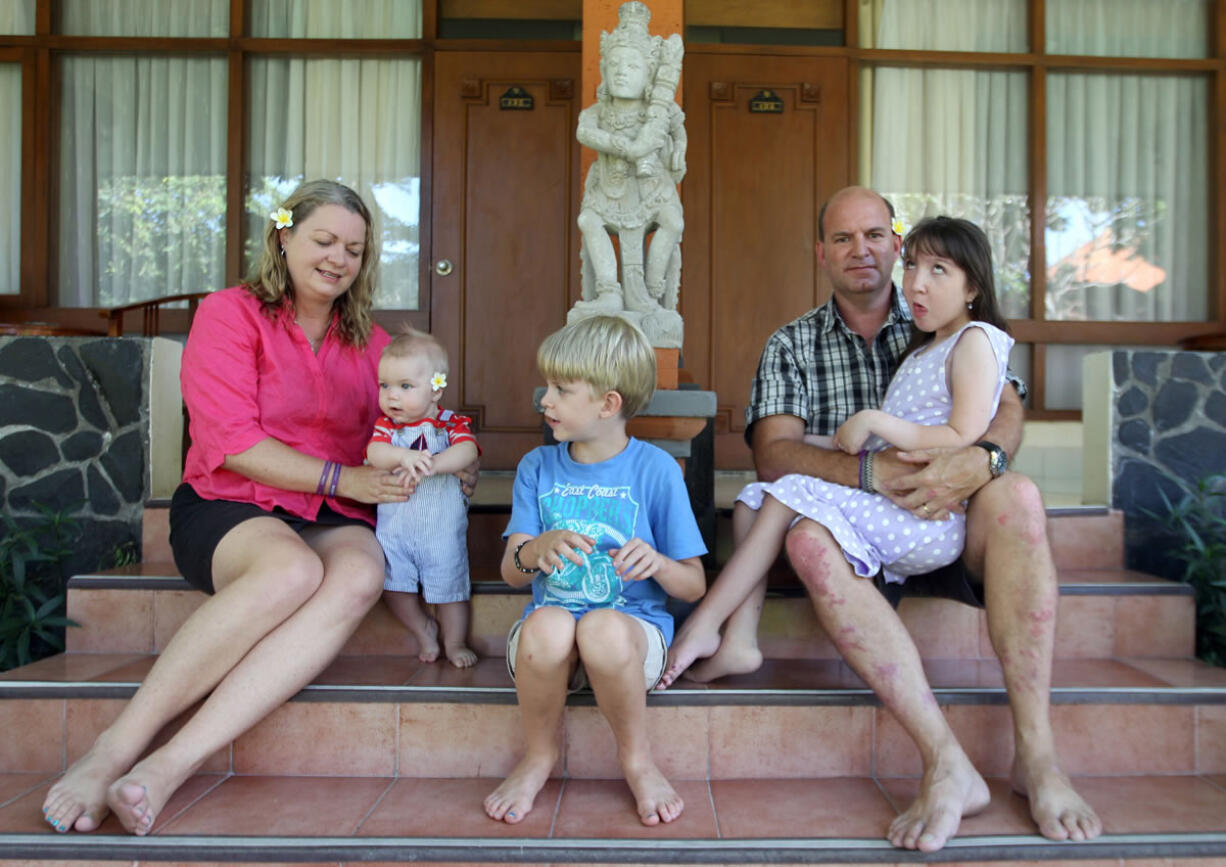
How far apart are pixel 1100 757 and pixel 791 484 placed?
3.04 ft

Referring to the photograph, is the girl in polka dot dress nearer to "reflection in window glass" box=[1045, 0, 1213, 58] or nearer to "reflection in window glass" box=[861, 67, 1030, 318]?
"reflection in window glass" box=[861, 67, 1030, 318]

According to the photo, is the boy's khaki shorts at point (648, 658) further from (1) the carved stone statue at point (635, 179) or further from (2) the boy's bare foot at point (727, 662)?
(1) the carved stone statue at point (635, 179)

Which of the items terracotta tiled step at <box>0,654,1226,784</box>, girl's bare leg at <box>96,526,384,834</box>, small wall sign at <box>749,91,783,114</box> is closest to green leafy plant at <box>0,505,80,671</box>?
terracotta tiled step at <box>0,654,1226,784</box>

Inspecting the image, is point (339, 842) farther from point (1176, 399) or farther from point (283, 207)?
point (1176, 399)

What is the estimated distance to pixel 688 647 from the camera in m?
2.08

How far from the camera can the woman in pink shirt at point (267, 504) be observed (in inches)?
71.4

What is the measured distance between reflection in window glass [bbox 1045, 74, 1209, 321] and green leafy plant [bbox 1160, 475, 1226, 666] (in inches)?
94.1

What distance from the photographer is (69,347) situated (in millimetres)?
3252

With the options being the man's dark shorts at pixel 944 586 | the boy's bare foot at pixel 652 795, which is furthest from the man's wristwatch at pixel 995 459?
the boy's bare foot at pixel 652 795

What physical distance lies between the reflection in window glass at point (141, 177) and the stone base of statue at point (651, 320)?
3201mm

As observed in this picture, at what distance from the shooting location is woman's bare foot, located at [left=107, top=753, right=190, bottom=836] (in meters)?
1.65

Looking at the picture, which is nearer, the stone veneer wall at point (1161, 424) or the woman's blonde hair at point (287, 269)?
the woman's blonde hair at point (287, 269)

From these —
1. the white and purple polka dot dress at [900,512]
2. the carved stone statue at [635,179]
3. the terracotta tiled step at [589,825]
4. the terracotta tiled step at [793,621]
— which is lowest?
the terracotta tiled step at [589,825]

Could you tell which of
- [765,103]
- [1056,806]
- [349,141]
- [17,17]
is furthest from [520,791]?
[17,17]
